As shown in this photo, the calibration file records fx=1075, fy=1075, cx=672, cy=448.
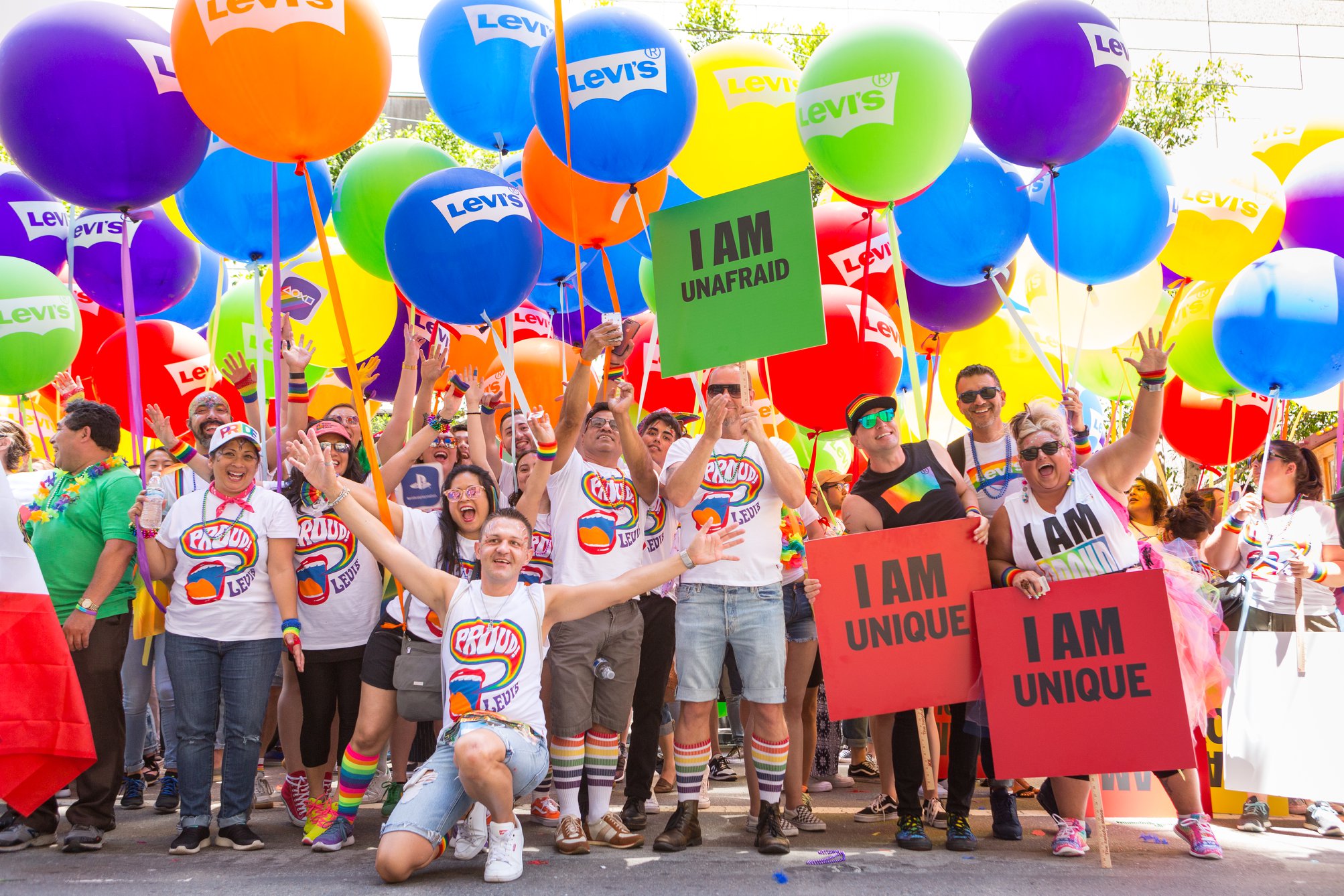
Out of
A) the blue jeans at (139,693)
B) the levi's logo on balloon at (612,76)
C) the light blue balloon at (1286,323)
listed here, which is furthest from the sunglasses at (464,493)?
the light blue balloon at (1286,323)

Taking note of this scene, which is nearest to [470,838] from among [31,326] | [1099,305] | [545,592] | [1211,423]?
[545,592]

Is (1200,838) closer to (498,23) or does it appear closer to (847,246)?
(847,246)

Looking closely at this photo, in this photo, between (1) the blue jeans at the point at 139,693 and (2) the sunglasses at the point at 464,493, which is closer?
(2) the sunglasses at the point at 464,493

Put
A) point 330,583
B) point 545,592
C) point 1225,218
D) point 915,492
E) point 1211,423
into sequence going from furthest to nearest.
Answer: point 1211,423
point 1225,218
point 330,583
point 915,492
point 545,592

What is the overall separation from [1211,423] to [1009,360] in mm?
1541

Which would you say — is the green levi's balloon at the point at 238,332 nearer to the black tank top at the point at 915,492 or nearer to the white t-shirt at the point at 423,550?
the white t-shirt at the point at 423,550

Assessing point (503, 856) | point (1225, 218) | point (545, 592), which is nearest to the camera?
point (503, 856)

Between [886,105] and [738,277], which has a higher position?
[886,105]

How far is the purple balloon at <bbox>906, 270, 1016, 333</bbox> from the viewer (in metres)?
5.79

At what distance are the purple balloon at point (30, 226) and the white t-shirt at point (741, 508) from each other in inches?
160

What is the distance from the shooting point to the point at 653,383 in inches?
255

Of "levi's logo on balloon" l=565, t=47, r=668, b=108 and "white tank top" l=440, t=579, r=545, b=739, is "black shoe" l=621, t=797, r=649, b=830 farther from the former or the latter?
"levi's logo on balloon" l=565, t=47, r=668, b=108

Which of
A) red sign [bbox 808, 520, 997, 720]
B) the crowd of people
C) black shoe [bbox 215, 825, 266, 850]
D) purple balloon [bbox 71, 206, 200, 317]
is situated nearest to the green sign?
the crowd of people

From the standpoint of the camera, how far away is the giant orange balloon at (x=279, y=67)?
4.04m
